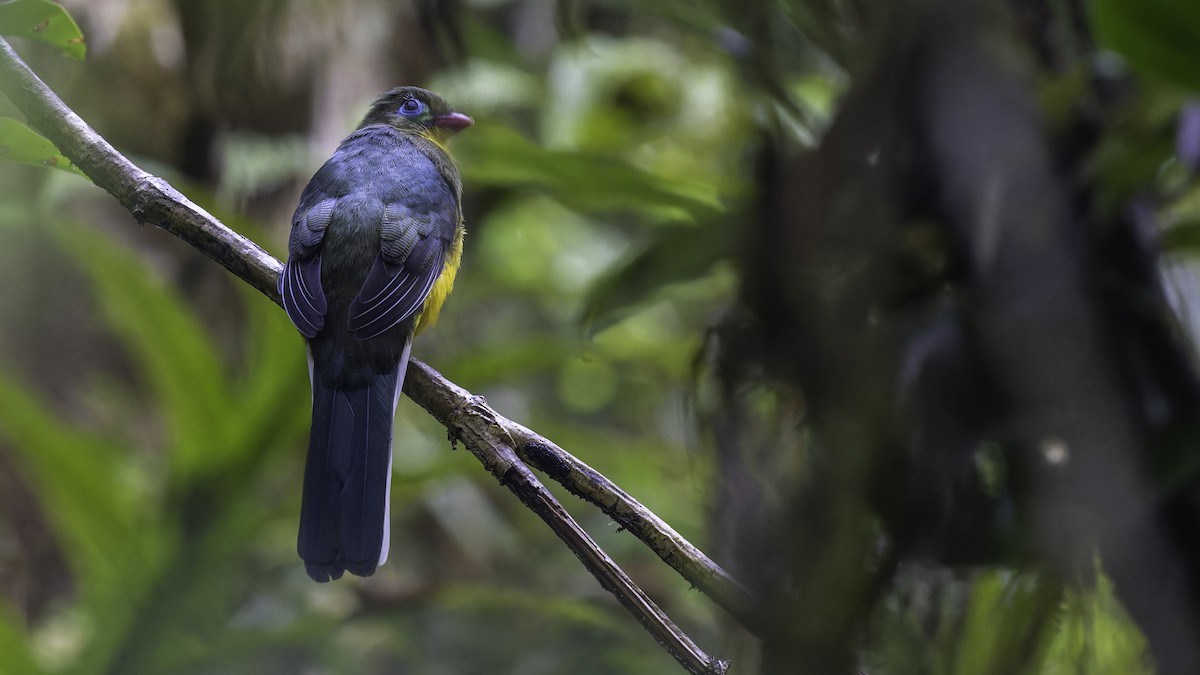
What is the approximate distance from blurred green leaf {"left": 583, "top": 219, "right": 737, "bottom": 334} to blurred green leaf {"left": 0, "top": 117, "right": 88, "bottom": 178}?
109cm

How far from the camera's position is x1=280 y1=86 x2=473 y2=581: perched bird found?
1975 millimetres

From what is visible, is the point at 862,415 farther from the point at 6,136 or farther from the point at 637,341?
the point at 637,341

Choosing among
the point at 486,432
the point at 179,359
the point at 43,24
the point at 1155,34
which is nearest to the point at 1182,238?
the point at 1155,34

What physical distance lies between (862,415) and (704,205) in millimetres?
790

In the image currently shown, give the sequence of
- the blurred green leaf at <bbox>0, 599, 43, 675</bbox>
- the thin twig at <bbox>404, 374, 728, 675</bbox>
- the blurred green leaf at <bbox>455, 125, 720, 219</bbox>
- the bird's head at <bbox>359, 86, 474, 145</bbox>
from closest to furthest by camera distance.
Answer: the thin twig at <bbox>404, 374, 728, 675</bbox> < the blurred green leaf at <bbox>455, 125, 720, 219</bbox> < the blurred green leaf at <bbox>0, 599, 43, 675</bbox> < the bird's head at <bbox>359, 86, 474, 145</bbox>

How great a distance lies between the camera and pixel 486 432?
5.35 feet

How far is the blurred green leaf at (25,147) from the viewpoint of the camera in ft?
5.03

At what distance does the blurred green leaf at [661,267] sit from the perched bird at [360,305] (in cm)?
38

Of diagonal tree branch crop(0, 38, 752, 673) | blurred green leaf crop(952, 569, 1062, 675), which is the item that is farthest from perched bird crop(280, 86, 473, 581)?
blurred green leaf crop(952, 569, 1062, 675)

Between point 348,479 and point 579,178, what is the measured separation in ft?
2.66

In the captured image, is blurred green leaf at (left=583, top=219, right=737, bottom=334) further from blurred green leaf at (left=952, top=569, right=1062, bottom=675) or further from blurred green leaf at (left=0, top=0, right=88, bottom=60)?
blurred green leaf at (left=0, top=0, right=88, bottom=60)

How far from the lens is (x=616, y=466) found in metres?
3.35

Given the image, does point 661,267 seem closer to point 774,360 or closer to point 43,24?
point 774,360

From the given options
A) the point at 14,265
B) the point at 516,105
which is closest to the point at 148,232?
the point at 14,265
